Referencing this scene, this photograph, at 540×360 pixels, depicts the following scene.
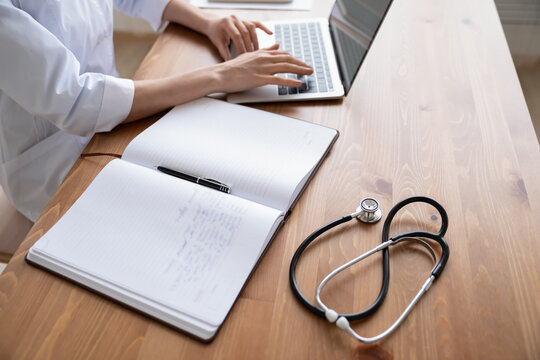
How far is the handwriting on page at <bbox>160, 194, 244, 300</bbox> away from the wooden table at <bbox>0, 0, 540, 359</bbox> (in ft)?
0.20

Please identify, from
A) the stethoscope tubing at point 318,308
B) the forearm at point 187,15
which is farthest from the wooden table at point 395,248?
the forearm at point 187,15

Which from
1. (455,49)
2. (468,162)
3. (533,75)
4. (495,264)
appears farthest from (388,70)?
(533,75)

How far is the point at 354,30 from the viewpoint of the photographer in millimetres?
904

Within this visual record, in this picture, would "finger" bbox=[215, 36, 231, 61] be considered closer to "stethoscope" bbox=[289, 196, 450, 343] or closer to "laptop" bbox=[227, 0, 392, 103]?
"laptop" bbox=[227, 0, 392, 103]

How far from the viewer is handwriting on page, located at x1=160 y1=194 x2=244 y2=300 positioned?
1.91 feet

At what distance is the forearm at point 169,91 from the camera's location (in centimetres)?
82

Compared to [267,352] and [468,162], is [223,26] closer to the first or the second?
[468,162]

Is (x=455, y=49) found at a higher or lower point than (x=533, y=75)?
higher

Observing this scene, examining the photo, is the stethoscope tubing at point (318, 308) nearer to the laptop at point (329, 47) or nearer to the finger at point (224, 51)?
the laptop at point (329, 47)

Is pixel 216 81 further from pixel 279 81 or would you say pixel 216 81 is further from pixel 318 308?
pixel 318 308

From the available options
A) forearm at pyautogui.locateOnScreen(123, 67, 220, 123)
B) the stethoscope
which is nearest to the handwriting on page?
the stethoscope

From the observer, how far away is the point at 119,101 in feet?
2.62

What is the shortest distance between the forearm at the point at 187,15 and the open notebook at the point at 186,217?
372 mm

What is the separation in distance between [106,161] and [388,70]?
24.4 inches
